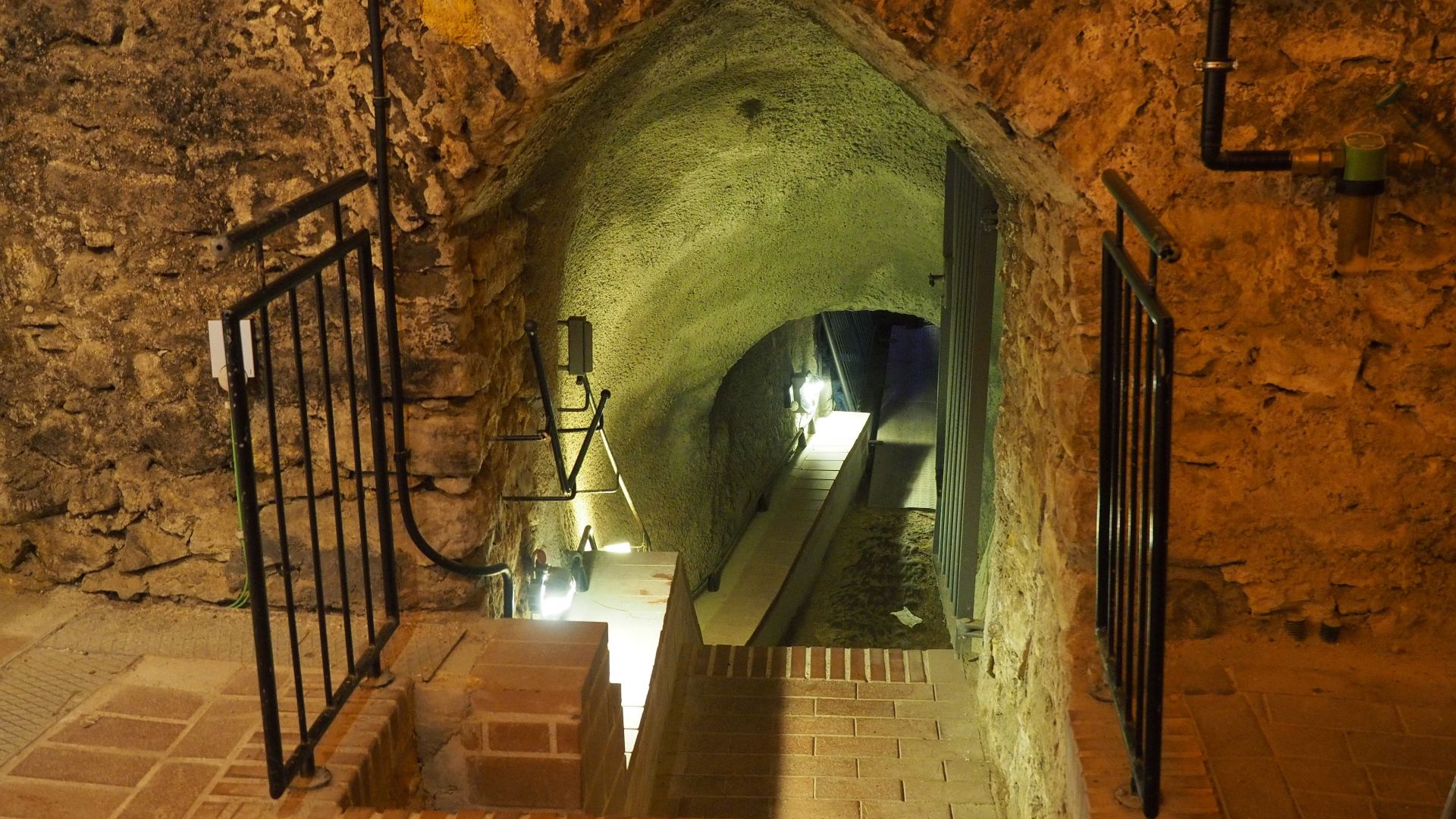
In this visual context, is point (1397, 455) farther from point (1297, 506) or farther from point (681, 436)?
point (681, 436)

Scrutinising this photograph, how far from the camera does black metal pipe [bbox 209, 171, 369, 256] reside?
→ 6.76ft

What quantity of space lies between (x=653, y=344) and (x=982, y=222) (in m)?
2.29

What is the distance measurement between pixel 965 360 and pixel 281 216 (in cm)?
319

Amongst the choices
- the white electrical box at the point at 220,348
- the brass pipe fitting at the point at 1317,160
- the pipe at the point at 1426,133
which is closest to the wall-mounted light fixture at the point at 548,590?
the white electrical box at the point at 220,348

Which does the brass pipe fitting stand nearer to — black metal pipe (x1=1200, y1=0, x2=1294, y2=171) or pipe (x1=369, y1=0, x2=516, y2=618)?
black metal pipe (x1=1200, y1=0, x2=1294, y2=171)

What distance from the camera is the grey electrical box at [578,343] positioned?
414 cm

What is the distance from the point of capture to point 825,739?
433 centimetres

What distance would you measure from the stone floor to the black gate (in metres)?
1.82

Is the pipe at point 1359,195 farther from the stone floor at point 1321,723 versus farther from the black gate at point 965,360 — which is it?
the black gate at point 965,360

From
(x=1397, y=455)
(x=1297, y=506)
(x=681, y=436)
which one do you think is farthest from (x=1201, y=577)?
(x=681, y=436)

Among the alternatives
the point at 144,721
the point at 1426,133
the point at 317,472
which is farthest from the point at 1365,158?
the point at 144,721

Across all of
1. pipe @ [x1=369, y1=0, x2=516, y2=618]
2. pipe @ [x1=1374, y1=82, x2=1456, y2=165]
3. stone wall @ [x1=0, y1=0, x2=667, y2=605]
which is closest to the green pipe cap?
pipe @ [x1=1374, y1=82, x2=1456, y2=165]

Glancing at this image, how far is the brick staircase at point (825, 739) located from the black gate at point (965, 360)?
47cm

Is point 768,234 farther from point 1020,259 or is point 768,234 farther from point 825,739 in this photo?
point 825,739
